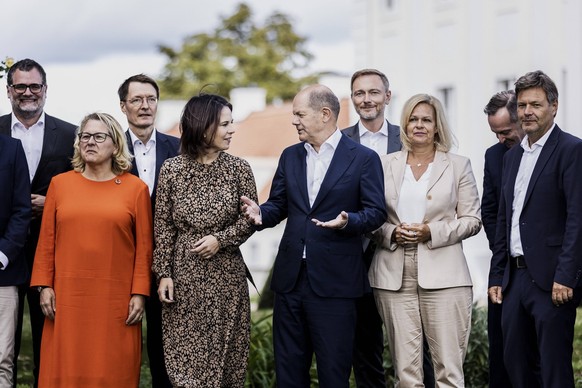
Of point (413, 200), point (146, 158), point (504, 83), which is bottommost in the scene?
point (413, 200)

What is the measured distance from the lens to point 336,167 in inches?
269

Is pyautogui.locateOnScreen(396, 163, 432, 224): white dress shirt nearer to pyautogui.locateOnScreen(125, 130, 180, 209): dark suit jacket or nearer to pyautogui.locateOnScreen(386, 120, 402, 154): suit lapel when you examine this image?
pyautogui.locateOnScreen(386, 120, 402, 154): suit lapel

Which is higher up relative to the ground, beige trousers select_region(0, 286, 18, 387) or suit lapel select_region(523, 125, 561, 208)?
suit lapel select_region(523, 125, 561, 208)

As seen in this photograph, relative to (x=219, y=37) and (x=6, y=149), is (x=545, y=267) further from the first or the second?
(x=219, y=37)

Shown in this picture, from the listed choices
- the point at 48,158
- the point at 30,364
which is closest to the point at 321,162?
the point at 48,158

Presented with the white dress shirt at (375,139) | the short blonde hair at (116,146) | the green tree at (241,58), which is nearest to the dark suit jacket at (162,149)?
the short blonde hair at (116,146)

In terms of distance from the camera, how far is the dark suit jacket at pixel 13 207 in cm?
691

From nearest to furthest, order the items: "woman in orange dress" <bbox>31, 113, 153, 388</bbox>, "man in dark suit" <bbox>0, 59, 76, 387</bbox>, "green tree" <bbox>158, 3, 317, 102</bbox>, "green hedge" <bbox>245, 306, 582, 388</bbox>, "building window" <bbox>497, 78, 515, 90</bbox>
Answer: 1. "woman in orange dress" <bbox>31, 113, 153, 388</bbox>
2. "man in dark suit" <bbox>0, 59, 76, 387</bbox>
3. "green hedge" <bbox>245, 306, 582, 388</bbox>
4. "building window" <bbox>497, 78, 515, 90</bbox>
5. "green tree" <bbox>158, 3, 317, 102</bbox>

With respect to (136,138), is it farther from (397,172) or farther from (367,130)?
(397,172)

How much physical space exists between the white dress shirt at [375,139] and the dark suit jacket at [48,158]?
2.16 m

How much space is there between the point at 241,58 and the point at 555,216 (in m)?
41.3

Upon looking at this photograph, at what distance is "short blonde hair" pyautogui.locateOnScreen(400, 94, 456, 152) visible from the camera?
7020mm

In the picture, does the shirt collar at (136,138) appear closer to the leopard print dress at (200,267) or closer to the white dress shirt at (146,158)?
the white dress shirt at (146,158)

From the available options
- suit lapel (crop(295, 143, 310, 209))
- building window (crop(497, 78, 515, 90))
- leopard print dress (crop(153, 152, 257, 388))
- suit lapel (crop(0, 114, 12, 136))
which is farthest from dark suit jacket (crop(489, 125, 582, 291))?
building window (crop(497, 78, 515, 90))
